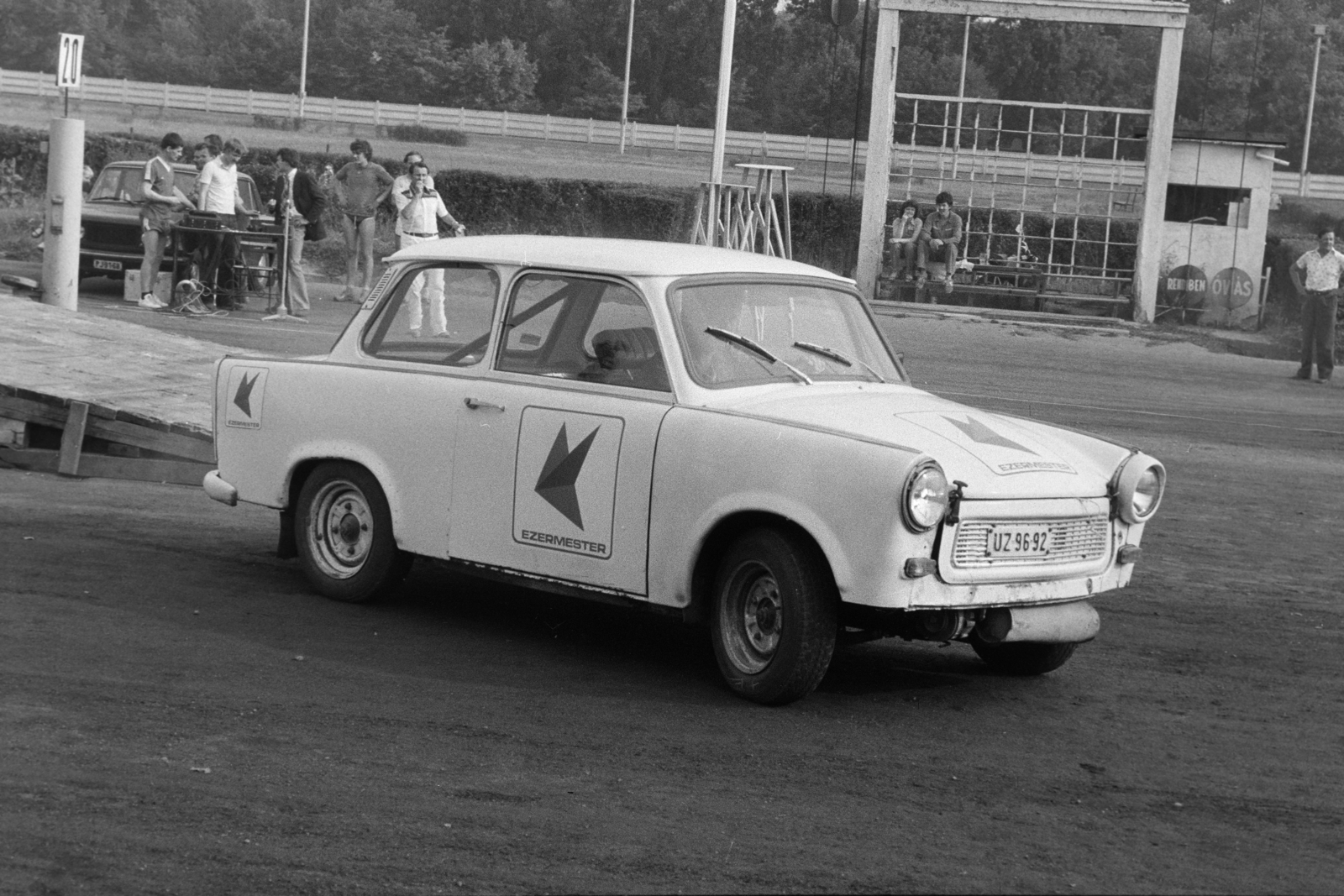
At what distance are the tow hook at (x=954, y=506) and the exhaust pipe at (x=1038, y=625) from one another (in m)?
0.46

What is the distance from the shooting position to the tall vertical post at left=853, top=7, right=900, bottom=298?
2698 cm

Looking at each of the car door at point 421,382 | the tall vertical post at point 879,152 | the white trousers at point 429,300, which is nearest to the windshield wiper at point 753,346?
the car door at point 421,382

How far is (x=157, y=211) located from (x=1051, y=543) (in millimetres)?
14556

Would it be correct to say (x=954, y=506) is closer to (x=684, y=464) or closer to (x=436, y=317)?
(x=684, y=464)

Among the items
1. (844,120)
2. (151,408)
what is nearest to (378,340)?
(151,408)

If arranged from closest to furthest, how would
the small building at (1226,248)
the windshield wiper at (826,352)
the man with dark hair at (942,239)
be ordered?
the windshield wiper at (826,352)
the man with dark hair at (942,239)
the small building at (1226,248)

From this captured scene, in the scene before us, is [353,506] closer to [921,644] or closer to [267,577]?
[267,577]

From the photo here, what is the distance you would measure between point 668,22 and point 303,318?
55.3 m

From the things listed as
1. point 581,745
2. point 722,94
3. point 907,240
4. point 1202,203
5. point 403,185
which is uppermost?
point 722,94

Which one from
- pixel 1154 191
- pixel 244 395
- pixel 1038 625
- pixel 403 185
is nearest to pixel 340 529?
pixel 244 395

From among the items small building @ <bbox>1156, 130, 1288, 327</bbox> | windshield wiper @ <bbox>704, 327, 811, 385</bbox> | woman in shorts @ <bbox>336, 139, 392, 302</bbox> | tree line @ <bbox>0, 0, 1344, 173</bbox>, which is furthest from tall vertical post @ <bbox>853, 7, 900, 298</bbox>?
tree line @ <bbox>0, 0, 1344, 173</bbox>

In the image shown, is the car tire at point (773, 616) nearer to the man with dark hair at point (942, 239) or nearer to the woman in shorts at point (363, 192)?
the woman in shorts at point (363, 192)

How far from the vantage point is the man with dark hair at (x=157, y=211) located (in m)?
18.3

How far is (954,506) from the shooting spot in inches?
224
